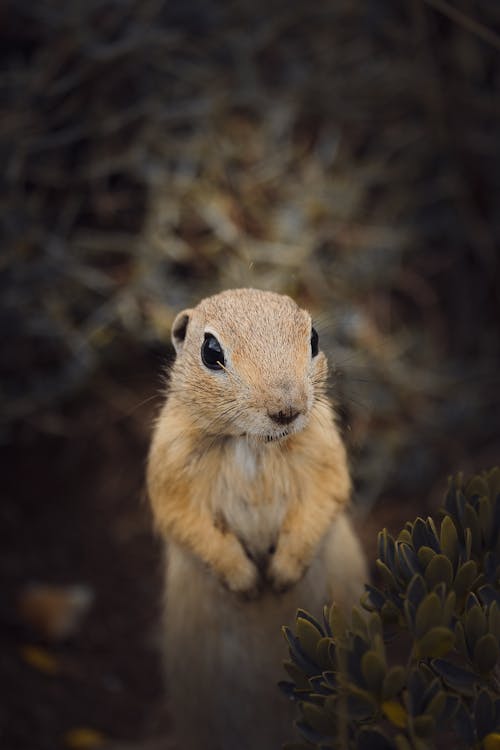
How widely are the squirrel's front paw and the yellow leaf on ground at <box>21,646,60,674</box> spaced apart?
5.84 ft

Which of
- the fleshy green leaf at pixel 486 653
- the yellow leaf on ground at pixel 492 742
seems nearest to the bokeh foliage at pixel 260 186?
the fleshy green leaf at pixel 486 653

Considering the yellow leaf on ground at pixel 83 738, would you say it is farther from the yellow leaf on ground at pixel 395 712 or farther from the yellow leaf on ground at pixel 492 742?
the yellow leaf on ground at pixel 492 742

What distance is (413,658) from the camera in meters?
1.67

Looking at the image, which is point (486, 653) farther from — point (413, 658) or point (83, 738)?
point (83, 738)

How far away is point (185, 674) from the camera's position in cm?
283

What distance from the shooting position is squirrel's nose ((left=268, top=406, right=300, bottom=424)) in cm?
199

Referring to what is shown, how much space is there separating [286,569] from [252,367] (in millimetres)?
777

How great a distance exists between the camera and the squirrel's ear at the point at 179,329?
2.50 metres

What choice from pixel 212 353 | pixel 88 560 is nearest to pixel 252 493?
pixel 212 353

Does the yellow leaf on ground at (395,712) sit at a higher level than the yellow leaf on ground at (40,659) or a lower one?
higher

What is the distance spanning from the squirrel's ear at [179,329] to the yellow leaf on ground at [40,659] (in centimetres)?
205

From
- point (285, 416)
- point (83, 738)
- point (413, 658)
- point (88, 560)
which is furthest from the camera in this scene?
point (88, 560)

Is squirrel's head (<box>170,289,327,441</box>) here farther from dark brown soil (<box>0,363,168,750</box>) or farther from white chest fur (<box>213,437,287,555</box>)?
dark brown soil (<box>0,363,168,750</box>)

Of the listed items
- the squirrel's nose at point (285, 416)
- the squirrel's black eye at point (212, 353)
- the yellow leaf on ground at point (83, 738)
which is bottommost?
the yellow leaf on ground at point (83, 738)
